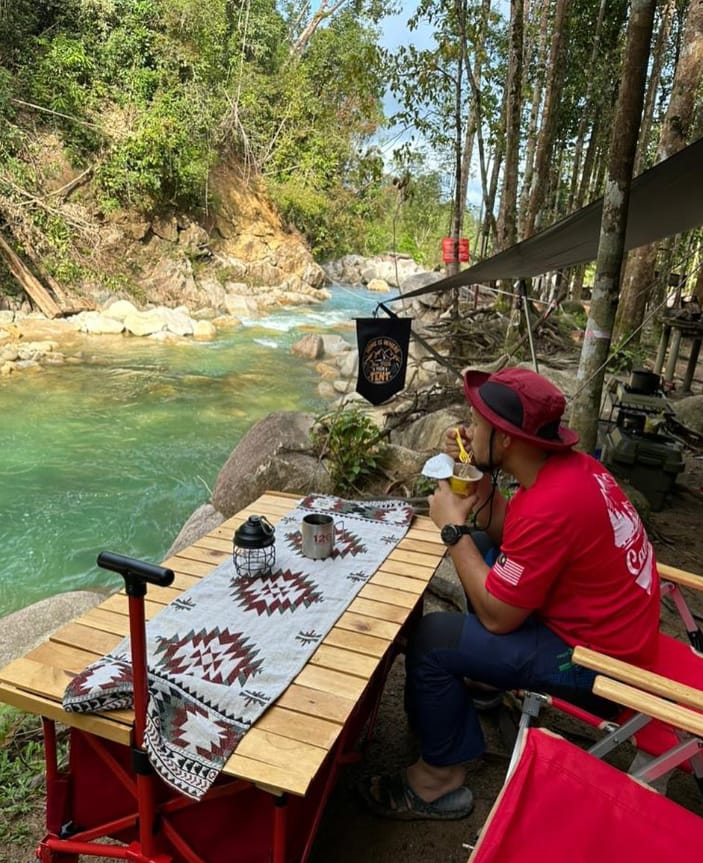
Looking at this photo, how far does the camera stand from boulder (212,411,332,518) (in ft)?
14.2

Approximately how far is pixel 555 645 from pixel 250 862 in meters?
0.86

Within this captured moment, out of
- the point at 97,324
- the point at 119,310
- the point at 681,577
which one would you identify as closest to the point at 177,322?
the point at 119,310

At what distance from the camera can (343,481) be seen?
4273 millimetres

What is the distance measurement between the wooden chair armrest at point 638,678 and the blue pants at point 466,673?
0.14 meters

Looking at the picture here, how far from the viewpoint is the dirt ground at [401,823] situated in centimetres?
168

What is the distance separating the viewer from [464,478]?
1.66 metres

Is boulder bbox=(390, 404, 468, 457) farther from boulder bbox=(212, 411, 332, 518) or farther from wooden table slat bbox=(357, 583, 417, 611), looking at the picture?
wooden table slat bbox=(357, 583, 417, 611)

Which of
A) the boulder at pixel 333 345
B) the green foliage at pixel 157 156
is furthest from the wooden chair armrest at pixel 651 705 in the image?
the green foliage at pixel 157 156

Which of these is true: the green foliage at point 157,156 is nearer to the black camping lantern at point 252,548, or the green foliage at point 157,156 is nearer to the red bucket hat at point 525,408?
the black camping lantern at point 252,548

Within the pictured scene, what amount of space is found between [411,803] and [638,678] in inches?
32.6

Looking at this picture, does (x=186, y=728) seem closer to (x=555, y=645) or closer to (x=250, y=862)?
(x=250, y=862)

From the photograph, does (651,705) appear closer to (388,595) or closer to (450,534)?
(450,534)

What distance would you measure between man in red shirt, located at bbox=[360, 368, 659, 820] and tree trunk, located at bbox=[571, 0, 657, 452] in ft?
5.32

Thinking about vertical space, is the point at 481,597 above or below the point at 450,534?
below
